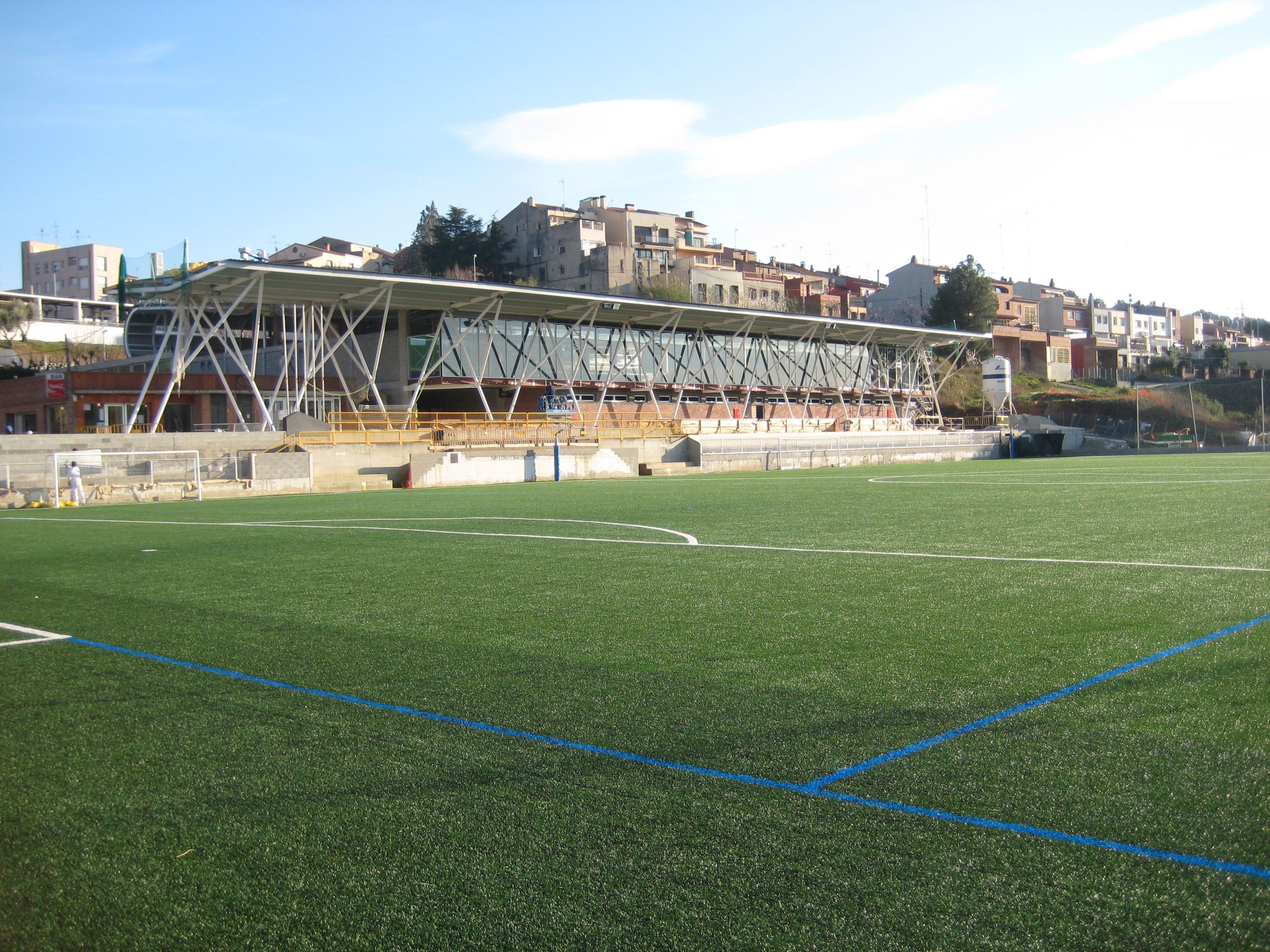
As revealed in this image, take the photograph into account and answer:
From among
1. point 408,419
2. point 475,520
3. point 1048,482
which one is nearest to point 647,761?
point 475,520

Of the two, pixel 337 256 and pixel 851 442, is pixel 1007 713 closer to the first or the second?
pixel 851 442

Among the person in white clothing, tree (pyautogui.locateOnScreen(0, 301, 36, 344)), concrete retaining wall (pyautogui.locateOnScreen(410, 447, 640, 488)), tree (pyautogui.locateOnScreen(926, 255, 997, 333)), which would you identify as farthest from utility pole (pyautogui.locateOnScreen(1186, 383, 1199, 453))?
tree (pyautogui.locateOnScreen(0, 301, 36, 344))

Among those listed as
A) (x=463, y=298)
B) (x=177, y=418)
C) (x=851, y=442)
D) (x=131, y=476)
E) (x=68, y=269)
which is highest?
(x=68, y=269)

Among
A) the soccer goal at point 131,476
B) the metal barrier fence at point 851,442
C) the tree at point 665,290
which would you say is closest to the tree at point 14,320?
the tree at point 665,290

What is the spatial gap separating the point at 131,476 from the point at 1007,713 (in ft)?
105

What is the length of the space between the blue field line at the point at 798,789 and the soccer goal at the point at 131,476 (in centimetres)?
2691

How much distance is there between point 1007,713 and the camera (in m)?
4.96

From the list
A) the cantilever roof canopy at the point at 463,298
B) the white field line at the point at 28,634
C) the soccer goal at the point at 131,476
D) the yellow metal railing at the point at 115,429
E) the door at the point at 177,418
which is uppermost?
the cantilever roof canopy at the point at 463,298

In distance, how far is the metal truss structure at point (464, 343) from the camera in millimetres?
43375

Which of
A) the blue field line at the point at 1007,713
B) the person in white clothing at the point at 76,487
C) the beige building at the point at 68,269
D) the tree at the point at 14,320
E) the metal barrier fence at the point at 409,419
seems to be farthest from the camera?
the beige building at the point at 68,269

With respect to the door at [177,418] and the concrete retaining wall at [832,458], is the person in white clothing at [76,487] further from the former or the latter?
the concrete retaining wall at [832,458]

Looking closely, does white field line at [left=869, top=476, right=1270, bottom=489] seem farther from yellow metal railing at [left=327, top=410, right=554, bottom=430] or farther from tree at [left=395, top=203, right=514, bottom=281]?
tree at [left=395, top=203, right=514, bottom=281]

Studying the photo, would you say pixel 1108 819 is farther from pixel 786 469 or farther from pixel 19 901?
pixel 786 469

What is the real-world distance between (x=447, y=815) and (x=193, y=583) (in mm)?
7767
